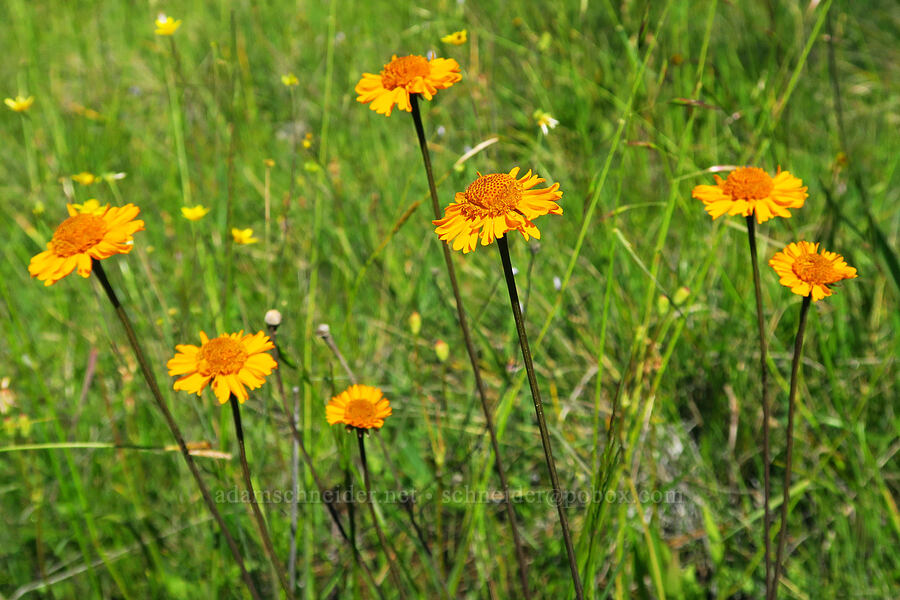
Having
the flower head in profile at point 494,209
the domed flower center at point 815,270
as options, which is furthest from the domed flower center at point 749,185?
the flower head in profile at point 494,209

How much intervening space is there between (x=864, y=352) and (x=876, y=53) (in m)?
1.57

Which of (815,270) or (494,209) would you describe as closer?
(494,209)

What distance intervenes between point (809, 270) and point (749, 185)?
153 millimetres

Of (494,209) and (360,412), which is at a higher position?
(494,209)

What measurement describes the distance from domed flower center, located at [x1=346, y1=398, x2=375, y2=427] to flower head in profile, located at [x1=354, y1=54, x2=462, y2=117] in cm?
44

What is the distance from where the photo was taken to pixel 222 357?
2.85 ft

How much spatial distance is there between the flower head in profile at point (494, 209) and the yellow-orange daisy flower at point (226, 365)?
0.30 meters

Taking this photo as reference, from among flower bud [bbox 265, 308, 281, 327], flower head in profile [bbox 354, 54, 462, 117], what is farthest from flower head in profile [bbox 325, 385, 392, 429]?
flower head in profile [bbox 354, 54, 462, 117]

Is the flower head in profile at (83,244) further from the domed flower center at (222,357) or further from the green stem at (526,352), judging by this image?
the green stem at (526,352)

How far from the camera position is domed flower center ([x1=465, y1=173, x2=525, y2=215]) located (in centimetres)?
76

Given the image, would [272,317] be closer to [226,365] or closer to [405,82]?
[226,365]

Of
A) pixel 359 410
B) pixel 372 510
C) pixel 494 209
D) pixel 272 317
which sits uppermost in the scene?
pixel 494 209

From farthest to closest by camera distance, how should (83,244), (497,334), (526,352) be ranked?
(497,334), (83,244), (526,352)

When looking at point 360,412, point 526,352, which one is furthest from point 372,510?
point 526,352
